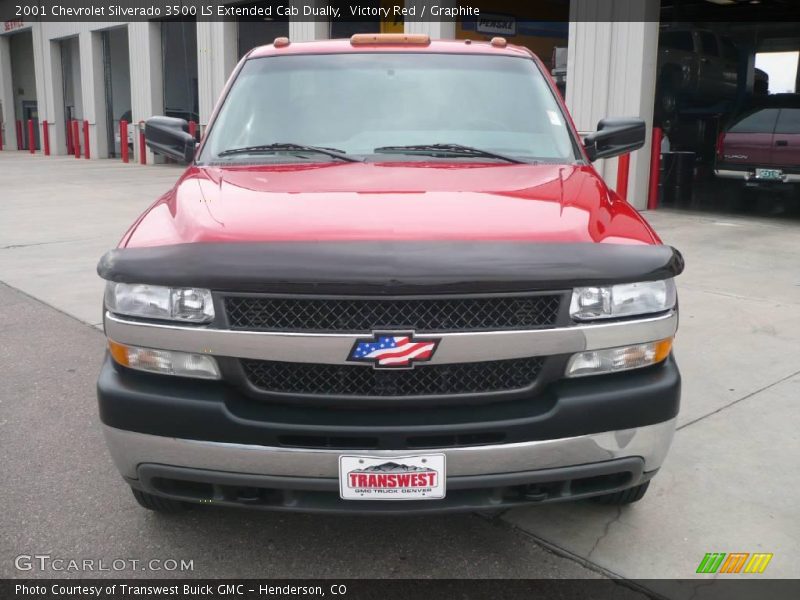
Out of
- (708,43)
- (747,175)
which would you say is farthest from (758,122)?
(708,43)

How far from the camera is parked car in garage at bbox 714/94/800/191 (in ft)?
38.5

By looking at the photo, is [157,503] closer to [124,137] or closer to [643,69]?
[643,69]

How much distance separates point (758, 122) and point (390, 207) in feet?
37.3

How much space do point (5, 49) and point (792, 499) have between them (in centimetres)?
3675

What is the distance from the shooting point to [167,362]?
240cm

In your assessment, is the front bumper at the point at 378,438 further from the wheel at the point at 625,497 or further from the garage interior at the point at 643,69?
the garage interior at the point at 643,69

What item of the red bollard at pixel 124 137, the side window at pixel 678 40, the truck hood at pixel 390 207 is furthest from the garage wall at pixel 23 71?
the truck hood at pixel 390 207

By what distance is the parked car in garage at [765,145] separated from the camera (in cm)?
1174

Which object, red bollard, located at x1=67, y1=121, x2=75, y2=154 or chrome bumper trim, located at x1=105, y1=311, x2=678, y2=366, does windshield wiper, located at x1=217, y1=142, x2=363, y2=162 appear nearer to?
chrome bumper trim, located at x1=105, y1=311, x2=678, y2=366

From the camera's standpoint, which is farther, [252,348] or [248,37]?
[248,37]

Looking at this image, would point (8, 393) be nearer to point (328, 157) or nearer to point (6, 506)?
point (6, 506)

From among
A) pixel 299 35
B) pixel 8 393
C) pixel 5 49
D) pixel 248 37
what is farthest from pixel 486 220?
pixel 5 49

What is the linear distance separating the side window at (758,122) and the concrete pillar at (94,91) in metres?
19.9

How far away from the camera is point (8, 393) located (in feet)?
14.6
